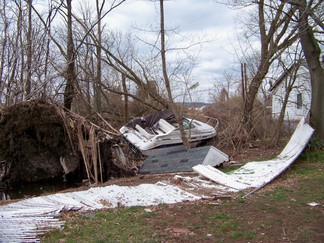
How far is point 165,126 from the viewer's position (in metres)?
13.8

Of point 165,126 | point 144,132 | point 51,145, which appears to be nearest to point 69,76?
point 51,145

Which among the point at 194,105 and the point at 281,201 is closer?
the point at 281,201

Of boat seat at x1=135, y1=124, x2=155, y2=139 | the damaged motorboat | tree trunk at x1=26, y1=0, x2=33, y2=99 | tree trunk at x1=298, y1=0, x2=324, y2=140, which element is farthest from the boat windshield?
tree trunk at x1=26, y1=0, x2=33, y2=99

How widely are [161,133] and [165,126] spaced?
21.6 inches

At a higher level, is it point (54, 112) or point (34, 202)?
point (54, 112)

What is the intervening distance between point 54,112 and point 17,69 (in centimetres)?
459

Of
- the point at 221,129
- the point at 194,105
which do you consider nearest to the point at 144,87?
the point at 194,105

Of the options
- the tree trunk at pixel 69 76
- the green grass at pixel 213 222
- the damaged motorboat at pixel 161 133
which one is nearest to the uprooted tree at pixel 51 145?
the damaged motorboat at pixel 161 133

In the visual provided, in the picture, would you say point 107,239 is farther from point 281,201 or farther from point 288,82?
point 288,82

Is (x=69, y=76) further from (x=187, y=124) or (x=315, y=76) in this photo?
(x=315, y=76)

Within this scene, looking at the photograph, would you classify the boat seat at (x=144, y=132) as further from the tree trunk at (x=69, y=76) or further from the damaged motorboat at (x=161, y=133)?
the tree trunk at (x=69, y=76)

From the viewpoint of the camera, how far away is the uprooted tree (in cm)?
1130

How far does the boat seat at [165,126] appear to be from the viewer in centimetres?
1353

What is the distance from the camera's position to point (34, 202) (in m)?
6.85
